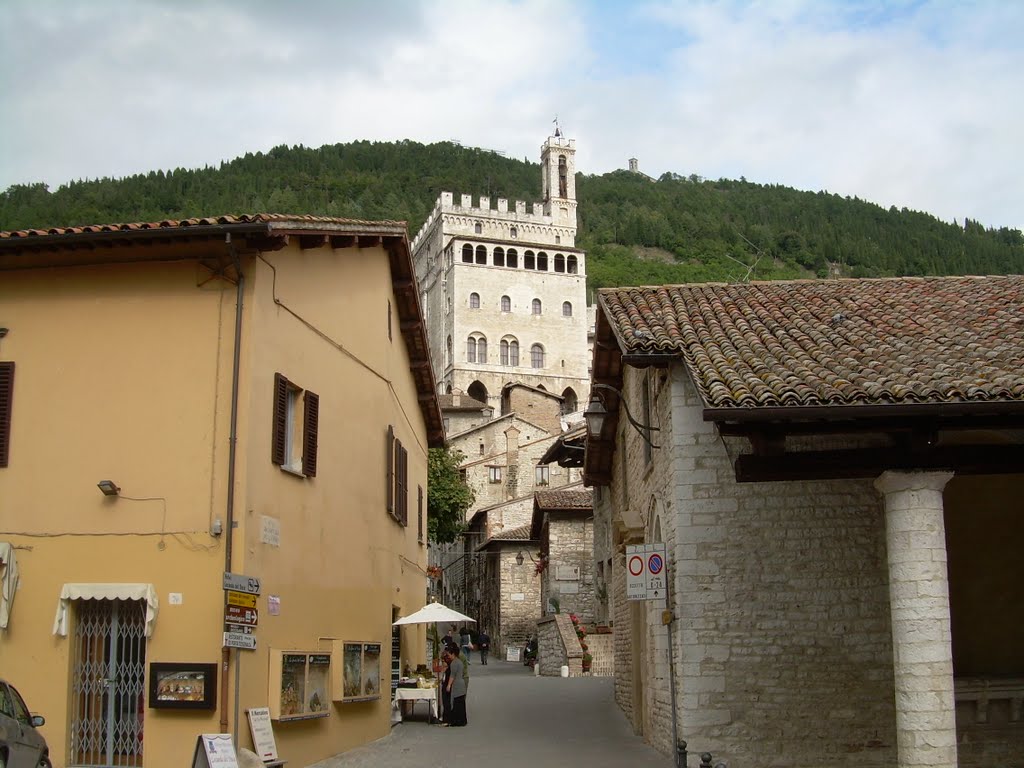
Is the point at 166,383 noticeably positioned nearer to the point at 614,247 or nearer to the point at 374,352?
the point at 374,352

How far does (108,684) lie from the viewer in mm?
12875

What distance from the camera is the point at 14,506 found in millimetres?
13305

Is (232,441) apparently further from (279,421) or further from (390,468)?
(390,468)

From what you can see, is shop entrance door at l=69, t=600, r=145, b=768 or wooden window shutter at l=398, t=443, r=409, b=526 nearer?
shop entrance door at l=69, t=600, r=145, b=768

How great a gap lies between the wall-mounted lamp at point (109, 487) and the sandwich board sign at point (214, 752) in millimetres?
3271

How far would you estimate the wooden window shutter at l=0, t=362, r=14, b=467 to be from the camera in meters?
13.5

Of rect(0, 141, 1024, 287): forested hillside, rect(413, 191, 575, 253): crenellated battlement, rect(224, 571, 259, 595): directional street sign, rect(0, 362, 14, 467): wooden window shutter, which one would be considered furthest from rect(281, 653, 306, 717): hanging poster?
rect(0, 141, 1024, 287): forested hillside

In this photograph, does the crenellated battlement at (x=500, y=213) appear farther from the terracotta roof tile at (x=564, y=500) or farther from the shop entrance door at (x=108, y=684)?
the shop entrance door at (x=108, y=684)

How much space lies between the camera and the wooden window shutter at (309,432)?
15.1m

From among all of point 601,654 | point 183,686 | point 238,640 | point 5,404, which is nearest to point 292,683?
point 183,686

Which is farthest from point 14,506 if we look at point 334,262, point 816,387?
point 816,387

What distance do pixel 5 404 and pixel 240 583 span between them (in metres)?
4.09

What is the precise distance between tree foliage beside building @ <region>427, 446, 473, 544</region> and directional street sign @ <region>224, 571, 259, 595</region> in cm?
3795

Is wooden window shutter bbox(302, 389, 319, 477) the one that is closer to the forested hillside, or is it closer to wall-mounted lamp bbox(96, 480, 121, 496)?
wall-mounted lamp bbox(96, 480, 121, 496)
